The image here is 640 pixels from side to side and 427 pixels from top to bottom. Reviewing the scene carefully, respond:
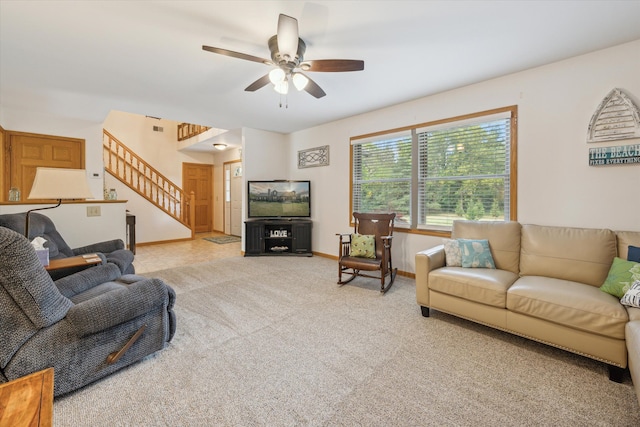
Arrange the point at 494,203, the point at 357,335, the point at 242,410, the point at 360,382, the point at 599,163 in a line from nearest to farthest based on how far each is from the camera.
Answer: the point at 242,410 → the point at 360,382 → the point at 357,335 → the point at 599,163 → the point at 494,203

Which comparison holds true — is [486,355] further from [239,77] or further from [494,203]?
[239,77]

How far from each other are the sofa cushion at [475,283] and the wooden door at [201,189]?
7.56m

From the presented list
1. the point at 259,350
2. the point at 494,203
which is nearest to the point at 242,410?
the point at 259,350

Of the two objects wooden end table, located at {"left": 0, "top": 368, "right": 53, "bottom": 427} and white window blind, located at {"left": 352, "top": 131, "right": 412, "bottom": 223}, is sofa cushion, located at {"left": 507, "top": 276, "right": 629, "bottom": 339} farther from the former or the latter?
wooden end table, located at {"left": 0, "top": 368, "right": 53, "bottom": 427}

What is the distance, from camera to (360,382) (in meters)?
1.80

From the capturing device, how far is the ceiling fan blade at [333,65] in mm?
2311

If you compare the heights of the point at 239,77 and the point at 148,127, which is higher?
the point at 148,127

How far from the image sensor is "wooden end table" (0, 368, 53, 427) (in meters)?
0.82

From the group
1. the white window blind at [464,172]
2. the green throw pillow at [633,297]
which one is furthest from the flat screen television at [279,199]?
the green throw pillow at [633,297]

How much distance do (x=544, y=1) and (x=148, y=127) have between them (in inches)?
320

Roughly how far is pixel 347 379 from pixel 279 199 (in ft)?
13.3

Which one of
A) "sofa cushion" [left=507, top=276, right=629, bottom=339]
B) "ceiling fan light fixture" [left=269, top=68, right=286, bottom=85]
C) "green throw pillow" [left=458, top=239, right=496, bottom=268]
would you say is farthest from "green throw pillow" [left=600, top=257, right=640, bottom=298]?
"ceiling fan light fixture" [left=269, top=68, right=286, bottom=85]

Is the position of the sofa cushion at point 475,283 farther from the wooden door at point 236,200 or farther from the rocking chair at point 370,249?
the wooden door at point 236,200

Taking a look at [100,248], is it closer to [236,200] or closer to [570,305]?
[570,305]
